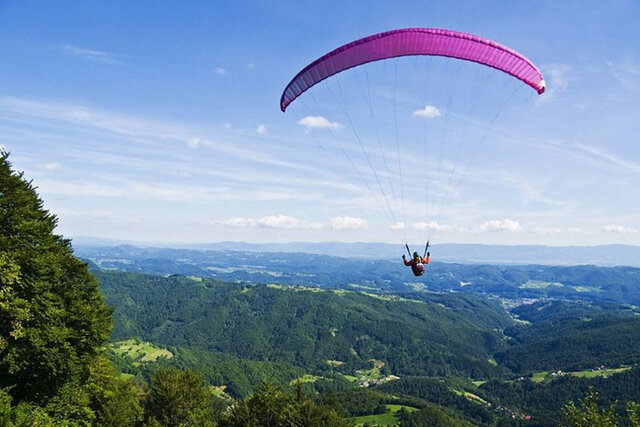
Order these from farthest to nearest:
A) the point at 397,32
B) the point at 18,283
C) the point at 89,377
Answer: the point at 89,377 → the point at 18,283 → the point at 397,32

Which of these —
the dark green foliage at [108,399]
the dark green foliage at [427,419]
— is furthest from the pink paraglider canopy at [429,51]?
the dark green foliage at [427,419]

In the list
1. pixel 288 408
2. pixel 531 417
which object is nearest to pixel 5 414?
pixel 288 408

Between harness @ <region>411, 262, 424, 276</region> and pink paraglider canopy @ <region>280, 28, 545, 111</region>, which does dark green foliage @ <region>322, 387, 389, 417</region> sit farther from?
pink paraglider canopy @ <region>280, 28, 545, 111</region>

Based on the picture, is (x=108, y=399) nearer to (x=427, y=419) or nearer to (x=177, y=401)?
(x=177, y=401)

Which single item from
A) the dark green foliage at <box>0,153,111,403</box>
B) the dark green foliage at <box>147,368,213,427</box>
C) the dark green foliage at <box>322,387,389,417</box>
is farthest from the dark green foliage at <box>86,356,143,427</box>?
the dark green foliage at <box>322,387,389,417</box>

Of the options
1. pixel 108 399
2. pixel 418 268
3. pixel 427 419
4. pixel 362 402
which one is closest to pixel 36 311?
pixel 108 399

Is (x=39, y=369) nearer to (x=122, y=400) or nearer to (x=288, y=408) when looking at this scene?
(x=122, y=400)
